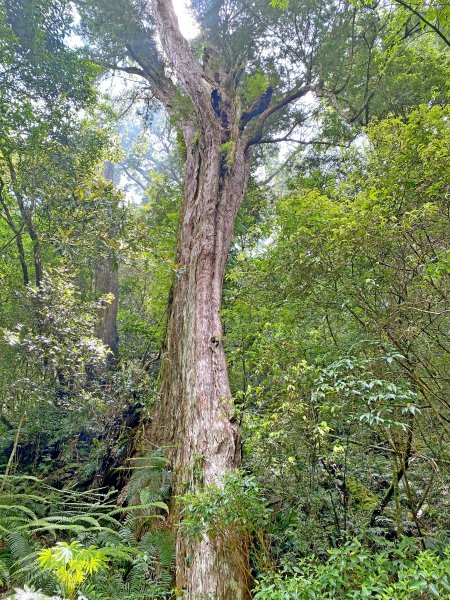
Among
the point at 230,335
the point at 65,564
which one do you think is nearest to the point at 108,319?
the point at 230,335

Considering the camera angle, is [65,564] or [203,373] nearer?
[65,564]

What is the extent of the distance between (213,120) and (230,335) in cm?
490

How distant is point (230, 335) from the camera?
16.3ft

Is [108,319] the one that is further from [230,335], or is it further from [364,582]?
[364,582]

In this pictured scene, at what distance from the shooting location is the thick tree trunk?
2.64 meters

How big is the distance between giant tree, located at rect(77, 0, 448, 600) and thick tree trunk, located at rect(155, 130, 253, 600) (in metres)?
0.01

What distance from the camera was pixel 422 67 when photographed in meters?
7.40

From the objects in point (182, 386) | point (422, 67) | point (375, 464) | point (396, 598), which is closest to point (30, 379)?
point (182, 386)

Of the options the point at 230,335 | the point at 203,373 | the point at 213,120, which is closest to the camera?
the point at 203,373

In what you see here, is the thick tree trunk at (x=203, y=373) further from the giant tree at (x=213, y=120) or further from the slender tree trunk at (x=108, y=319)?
the slender tree trunk at (x=108, y=319)

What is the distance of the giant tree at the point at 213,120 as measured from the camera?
3.54 m

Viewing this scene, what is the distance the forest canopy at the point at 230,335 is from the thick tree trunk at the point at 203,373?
0.09 ft

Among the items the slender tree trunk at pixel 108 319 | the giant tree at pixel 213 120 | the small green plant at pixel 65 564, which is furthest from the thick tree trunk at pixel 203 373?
the slender tree trunk at pixel 108 319

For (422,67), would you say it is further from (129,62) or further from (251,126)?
(129,62)
